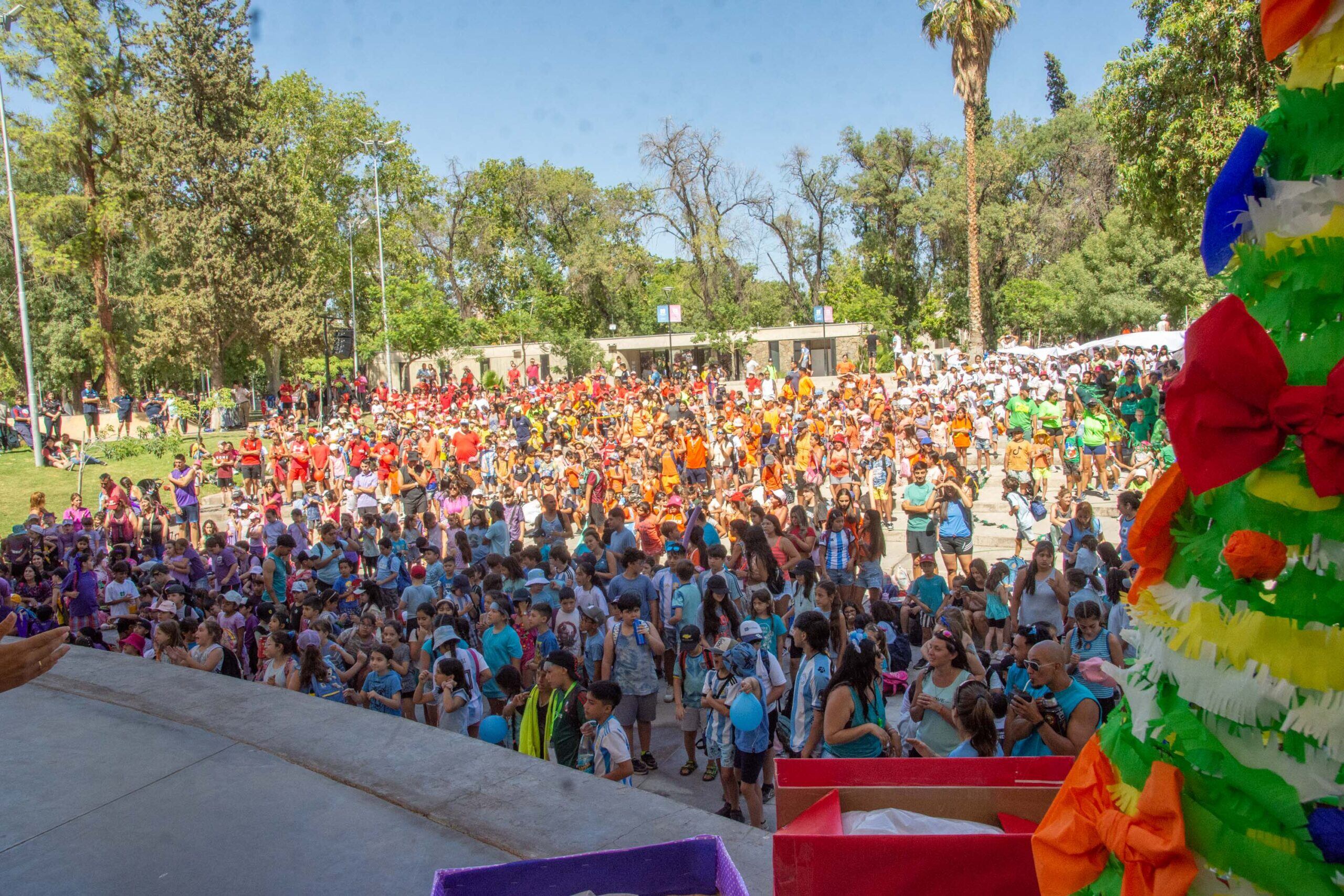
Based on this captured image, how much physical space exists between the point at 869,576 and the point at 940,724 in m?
4.39

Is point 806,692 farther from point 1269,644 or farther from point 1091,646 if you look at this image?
→ point 1269,644

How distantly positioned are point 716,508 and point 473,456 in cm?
797

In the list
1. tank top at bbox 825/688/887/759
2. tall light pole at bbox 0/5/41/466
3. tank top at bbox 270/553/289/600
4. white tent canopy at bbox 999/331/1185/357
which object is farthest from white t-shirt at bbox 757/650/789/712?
tall light pole at bbox 0/5/41/466

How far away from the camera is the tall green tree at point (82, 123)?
31828 mm

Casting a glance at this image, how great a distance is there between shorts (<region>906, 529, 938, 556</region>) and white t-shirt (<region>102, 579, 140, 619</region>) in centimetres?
836

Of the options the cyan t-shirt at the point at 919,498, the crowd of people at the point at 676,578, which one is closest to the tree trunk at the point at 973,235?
the crowd of people at the point at 676,578

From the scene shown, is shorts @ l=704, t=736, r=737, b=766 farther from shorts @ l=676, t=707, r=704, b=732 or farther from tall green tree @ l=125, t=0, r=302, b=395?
tall green tree @ l=125, t=0, r=302, b=395

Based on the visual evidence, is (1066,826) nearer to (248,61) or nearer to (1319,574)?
(1319,574)

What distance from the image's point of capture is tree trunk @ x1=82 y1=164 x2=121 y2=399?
1388 inches

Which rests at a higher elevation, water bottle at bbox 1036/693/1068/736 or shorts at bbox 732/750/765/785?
water bottle at bbox 1036/693/1068/736

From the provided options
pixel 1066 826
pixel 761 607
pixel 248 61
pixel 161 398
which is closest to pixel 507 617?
pixel 761 607

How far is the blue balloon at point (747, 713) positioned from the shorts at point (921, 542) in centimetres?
512

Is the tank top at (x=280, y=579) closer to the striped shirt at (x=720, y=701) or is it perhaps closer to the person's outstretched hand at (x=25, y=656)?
the striped shirt at (x=720, y=701)

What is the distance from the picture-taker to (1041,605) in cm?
745
